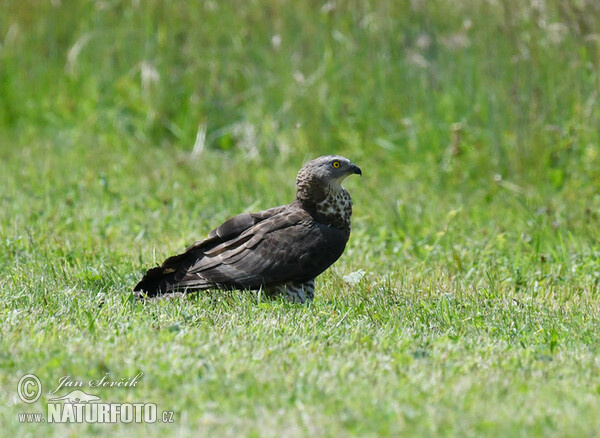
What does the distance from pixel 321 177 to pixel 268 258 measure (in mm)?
622

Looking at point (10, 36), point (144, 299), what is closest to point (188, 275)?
point (144, 299)

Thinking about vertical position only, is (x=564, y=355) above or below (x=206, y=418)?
below

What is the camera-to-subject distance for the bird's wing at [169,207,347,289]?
546 centimetres

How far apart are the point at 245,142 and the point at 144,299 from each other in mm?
4689

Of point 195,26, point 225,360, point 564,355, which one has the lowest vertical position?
point 564,355

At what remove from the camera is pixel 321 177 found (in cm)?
570

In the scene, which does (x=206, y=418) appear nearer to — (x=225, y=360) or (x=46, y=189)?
(x=225, y=360)

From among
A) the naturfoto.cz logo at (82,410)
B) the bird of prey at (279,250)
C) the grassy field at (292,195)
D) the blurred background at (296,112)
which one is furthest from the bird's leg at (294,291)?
the naturfoto.cz logo at (82,410)

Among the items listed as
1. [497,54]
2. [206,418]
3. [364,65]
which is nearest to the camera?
[206,418]

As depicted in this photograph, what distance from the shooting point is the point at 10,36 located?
1105 cm
